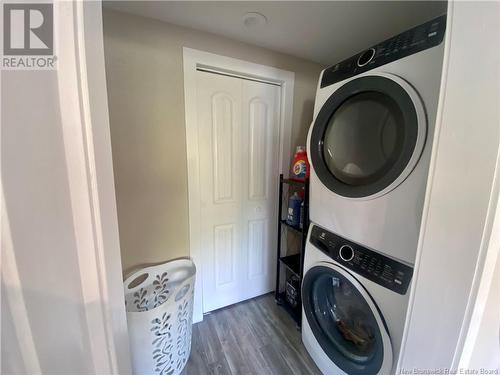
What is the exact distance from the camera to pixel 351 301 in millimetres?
1058

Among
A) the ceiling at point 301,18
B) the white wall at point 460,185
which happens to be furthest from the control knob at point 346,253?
the ceiling at point 301,18

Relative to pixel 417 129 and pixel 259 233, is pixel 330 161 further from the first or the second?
pixel 259 233

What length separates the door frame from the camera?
1313 mm

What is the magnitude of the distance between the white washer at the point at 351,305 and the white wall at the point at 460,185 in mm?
244

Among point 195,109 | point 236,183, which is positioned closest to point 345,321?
point 236,183

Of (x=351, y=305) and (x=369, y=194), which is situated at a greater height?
(x=369, y=194)

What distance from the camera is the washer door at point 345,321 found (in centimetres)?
85

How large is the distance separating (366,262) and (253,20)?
4.69 ft

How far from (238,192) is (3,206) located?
1.36 m

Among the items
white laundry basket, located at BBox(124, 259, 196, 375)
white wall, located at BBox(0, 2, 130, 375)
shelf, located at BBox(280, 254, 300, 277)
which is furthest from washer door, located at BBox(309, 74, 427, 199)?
white laundry basket, located at BBox(124, 259, 196, 375)

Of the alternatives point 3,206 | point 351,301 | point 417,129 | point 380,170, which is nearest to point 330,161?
point 380,170

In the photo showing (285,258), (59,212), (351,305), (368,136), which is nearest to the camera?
(59,212)

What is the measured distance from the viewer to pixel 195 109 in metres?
1.36

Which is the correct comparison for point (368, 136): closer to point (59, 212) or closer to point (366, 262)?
point (366, 262)
